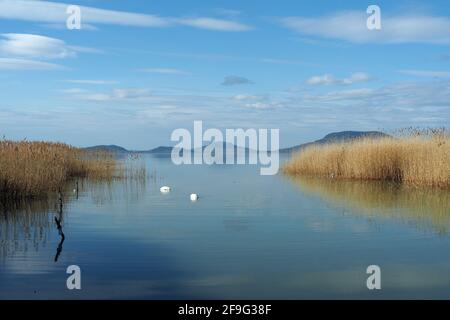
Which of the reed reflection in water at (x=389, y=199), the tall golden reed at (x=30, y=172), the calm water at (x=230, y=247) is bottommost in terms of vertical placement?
the calm water at (x=230, y=247)

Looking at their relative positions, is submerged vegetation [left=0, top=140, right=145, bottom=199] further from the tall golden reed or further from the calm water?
the calm water

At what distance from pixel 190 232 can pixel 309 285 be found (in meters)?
3.20

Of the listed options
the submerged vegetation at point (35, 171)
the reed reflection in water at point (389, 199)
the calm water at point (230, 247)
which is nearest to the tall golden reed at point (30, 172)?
the submerged vegetation at point (35, 171)

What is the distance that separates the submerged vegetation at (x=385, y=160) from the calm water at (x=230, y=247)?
1587mm

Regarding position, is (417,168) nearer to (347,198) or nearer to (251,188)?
(347,198)

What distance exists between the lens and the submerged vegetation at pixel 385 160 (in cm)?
1418

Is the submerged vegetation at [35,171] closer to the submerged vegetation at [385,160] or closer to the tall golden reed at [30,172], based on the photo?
the tall golden reed at [30,172]

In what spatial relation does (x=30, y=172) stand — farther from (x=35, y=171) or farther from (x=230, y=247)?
(x=230, y=247)

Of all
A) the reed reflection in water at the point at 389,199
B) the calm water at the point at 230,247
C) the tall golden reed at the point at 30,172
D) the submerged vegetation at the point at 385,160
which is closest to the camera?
the calm water at the point at 230,247

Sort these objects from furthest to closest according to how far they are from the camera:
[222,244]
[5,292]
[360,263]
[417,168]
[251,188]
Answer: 1. [251,188]
2. [417,168]
3. [222,244]
4. [360,263]
5. [5,292]

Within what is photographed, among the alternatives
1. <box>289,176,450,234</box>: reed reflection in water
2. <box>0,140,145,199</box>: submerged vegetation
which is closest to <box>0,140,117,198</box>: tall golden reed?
<box>0,140,145,199</box>: submerged vegetation

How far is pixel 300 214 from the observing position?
10422 millimetres
